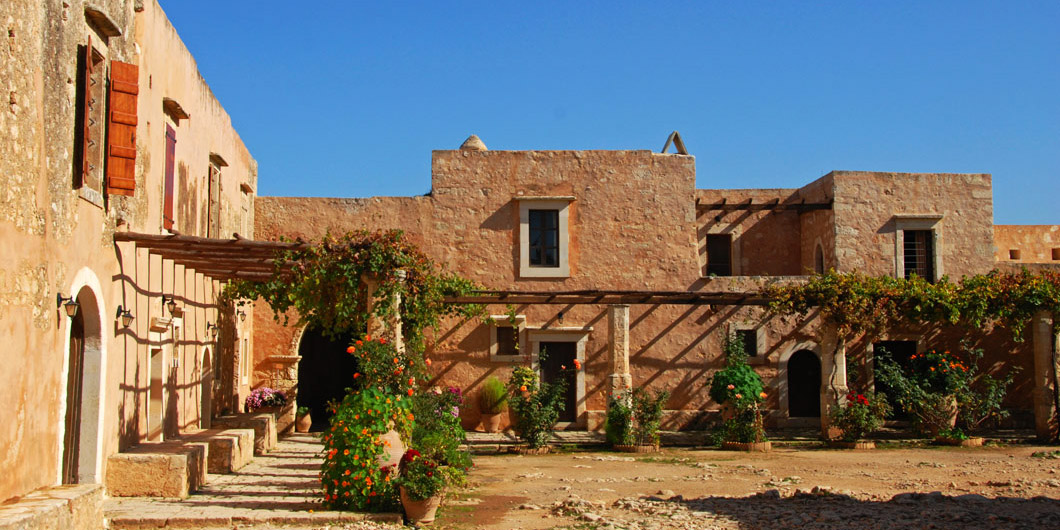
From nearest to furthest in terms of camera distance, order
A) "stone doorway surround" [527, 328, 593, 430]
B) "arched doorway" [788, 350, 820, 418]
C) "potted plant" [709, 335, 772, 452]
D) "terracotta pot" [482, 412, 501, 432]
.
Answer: "potted plant" [709, 335, 772, 452]
"terracotta pot" [482, 412, 501, 432]
"stone doorway surround" [527, 328, 593, 430]
"arched doorway" [788, 350, 820, 418]

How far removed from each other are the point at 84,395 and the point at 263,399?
813 cm

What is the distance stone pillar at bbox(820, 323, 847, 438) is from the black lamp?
41.2 feet

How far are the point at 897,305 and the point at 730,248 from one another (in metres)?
5.22

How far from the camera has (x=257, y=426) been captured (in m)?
14.6

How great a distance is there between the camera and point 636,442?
15.6m

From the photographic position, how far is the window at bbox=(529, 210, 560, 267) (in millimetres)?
18938

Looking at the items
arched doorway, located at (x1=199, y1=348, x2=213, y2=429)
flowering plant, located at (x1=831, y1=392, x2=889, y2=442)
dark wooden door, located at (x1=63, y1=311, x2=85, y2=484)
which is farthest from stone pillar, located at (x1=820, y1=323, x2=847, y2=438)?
dark wooden door, located at (x1=63, y1=311, x2=85, y2=484)

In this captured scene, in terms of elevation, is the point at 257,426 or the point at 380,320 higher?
the point at 380,320

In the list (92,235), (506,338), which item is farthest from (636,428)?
(92,235)

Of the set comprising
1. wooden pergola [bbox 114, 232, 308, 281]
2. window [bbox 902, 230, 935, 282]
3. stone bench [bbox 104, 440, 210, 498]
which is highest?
window [bbox 902, 230, 935, 282]

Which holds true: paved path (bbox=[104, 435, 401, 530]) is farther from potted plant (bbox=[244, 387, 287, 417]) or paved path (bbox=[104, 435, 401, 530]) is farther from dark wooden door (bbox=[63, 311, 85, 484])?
potted plant (bbox=[244, 387, 287, 417])

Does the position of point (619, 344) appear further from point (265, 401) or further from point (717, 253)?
point (265, 401)

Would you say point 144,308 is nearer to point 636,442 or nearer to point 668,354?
point 636,442

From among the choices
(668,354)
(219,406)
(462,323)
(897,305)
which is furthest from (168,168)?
(897,305)
